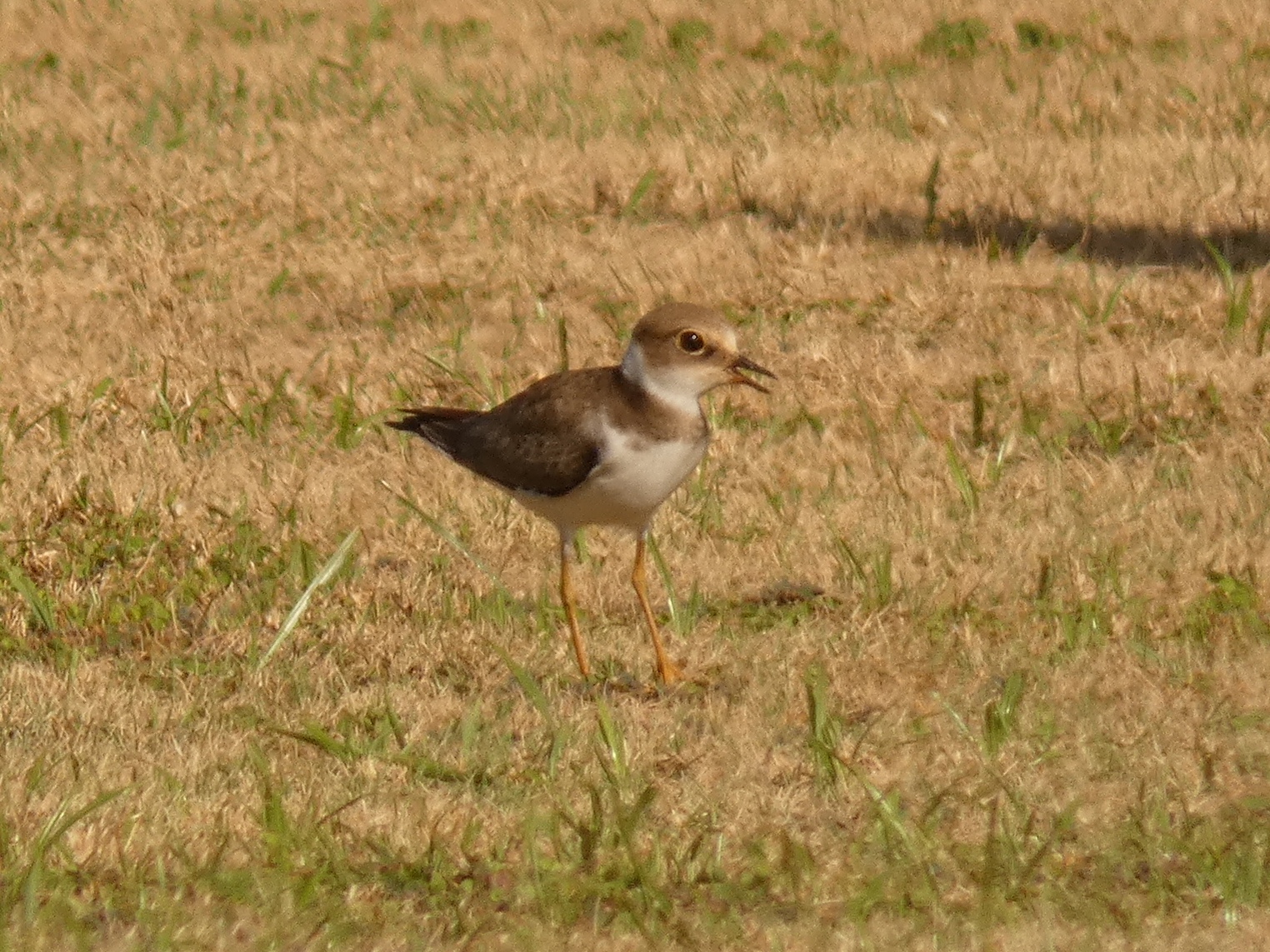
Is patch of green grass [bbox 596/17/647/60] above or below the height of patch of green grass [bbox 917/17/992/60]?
above

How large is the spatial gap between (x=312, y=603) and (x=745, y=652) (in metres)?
1.44

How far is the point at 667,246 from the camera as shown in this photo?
34.2 feet

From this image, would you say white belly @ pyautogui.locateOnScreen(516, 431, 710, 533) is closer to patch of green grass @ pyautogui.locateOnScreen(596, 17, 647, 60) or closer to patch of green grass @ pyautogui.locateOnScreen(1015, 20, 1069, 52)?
patch of green grass @ pyautogui.locateOnScreen(596, 17, 647, 60)

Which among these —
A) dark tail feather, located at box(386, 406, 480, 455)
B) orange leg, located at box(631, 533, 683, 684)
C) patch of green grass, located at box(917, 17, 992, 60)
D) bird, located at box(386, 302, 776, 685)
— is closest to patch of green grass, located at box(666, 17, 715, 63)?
patch of green grass, located at box(917, 17, 992, 60)

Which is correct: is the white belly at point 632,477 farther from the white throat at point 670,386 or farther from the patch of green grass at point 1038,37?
the patch of green grass at point 1038,37

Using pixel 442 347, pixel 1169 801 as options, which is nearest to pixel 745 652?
pixel 1169 801

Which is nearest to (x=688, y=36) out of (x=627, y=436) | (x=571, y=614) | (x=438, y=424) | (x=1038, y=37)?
(x=1038, y=37)

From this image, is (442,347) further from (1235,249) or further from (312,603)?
(1235,249)

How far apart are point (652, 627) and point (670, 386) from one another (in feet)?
2.49

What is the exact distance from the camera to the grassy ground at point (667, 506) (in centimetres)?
512

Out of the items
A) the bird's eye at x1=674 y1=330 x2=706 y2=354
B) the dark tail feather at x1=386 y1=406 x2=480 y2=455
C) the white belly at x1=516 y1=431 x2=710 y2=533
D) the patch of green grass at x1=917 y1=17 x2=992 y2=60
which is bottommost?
the patch of green grass at x1=917 y1=17 x2=992 y2=60

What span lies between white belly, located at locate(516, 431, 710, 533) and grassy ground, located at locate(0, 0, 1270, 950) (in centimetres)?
48

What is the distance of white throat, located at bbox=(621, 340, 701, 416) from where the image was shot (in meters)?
6.70

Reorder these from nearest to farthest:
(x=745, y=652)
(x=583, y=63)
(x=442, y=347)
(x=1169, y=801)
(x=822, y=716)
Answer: (x=1169, y=801)
(x=822, y=716)
(x=745, y=652)
(x=442, y=347)
(x=583, y=63)
